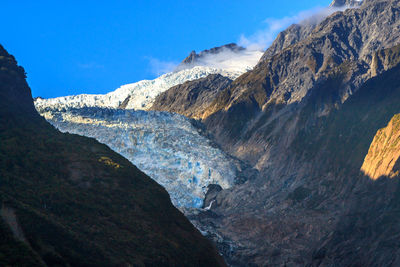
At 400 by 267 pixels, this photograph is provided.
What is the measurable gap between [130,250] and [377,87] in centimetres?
9659

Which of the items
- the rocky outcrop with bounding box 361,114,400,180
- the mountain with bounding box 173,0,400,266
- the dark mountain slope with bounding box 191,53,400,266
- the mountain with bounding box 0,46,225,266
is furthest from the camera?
the rocky outcrop with bounding box 361,114,400,180

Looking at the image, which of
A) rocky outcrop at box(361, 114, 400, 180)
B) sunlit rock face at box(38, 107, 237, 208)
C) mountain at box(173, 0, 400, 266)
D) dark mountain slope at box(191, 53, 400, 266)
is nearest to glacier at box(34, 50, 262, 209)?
sunlit rock face at box(38, 107, 237, 208)

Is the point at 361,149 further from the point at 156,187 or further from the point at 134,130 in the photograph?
the point at 156,187

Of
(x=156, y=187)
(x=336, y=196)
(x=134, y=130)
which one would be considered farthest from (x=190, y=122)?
(x=156, y=187)

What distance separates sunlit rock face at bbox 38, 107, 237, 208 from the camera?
11375cm

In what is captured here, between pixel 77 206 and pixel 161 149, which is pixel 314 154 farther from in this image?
pixel 77 206

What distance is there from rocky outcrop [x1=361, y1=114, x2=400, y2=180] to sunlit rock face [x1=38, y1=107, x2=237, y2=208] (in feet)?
126

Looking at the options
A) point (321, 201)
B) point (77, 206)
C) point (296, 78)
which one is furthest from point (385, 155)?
point (296, 78)

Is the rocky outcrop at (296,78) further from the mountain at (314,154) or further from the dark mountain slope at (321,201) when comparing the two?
the dark mountain slope at (321,201)

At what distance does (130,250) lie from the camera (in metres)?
42.5

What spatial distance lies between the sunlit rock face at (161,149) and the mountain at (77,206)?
50.7m

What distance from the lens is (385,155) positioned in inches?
3246

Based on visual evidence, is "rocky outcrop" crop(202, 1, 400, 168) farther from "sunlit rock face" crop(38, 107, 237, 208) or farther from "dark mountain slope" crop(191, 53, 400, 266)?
"sunlit rock face" crop(38, 107, 237, 208)

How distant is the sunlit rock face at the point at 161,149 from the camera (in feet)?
373
